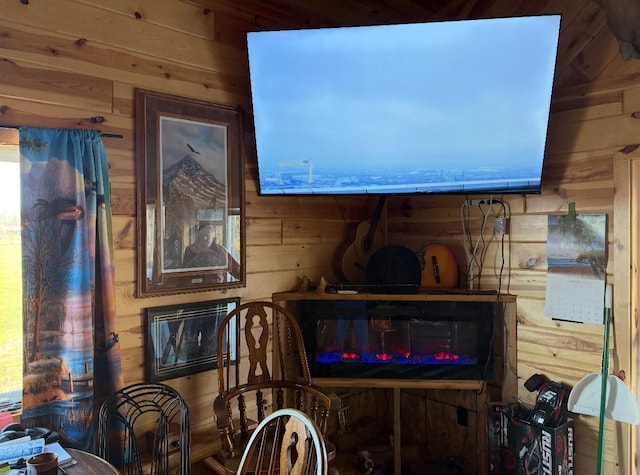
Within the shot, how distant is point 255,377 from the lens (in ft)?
8.04

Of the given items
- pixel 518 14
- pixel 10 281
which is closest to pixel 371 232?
pixel 518 14

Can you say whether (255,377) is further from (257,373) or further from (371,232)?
(371,232)

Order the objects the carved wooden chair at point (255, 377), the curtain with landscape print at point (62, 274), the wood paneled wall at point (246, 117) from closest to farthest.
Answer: the curtain with landscape print at point (62, 274) < the wood paneled wall at point (246, 117) < the carved wooden chair at point (255, 377)

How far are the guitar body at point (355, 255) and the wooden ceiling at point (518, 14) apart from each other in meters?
1.25

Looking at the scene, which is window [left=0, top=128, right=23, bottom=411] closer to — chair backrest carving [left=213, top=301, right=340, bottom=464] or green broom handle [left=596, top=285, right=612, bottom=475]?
chair backrest carving [left=213, top=301, right=340, bottom=464]

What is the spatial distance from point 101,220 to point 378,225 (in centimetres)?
178

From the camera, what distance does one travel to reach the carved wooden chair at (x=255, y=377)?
6.85 ft

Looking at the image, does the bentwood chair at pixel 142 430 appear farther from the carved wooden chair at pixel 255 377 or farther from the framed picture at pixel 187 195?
the framed picture at pixel 187 195

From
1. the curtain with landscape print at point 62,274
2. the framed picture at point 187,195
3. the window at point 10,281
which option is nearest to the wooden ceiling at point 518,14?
the framed picture at point 187,195

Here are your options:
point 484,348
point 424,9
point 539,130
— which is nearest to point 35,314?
point 484,348

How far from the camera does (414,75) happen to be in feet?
7.60

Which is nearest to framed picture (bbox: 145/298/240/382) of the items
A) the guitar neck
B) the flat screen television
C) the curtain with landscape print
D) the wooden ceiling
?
the curtain with landscape print

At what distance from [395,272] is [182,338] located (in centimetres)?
115

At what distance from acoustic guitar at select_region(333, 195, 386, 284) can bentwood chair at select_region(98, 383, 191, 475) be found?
1.22 m
